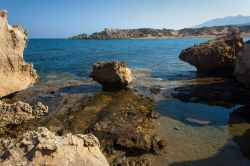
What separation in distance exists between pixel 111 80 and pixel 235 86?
31.8 ft

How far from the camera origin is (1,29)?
14586 millimetres

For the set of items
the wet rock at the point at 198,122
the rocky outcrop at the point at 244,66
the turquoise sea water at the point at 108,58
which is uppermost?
the rocky outcrop at the point at 244,66

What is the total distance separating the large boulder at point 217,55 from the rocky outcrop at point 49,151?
2373cm

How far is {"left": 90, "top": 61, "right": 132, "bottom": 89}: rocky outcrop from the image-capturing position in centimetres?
2275

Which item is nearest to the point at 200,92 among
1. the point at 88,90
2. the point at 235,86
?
the point at 235,86

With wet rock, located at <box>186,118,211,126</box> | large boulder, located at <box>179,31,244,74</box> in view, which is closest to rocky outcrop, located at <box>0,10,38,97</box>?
wet rock, located at <box>186,118,211,126</box>

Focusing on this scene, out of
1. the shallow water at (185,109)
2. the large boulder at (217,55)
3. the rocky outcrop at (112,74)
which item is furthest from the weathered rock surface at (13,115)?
the large boulder at (217,55)

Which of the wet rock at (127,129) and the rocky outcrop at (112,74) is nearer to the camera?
the wet rock at (127,129)

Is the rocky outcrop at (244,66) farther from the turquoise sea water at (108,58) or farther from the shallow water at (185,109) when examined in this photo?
the turquoise sea water at (108,58)

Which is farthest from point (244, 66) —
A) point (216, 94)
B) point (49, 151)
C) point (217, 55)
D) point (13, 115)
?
point (49, 151)

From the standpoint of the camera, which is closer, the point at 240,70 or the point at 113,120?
the point at 113,120

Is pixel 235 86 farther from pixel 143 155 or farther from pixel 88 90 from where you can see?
pixel 143 155

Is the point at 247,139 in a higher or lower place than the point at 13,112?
lower

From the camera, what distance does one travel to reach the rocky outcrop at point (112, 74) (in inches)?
896
